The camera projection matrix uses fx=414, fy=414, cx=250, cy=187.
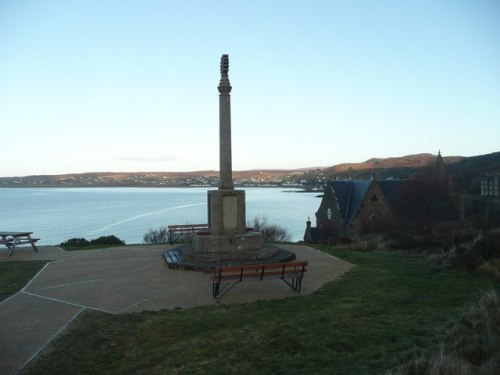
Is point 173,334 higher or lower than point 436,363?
lower

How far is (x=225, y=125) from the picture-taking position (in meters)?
14.4

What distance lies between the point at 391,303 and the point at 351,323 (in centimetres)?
204

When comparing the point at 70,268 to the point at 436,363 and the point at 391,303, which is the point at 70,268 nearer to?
the point at 391,303

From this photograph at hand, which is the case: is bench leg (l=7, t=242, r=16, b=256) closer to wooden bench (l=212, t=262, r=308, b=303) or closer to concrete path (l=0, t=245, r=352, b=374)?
concrete path (l=0, t=245, r=352, b=374)

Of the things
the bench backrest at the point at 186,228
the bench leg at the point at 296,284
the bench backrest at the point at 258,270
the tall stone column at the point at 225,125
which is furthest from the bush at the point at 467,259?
the bench backrest at the point at 186,228

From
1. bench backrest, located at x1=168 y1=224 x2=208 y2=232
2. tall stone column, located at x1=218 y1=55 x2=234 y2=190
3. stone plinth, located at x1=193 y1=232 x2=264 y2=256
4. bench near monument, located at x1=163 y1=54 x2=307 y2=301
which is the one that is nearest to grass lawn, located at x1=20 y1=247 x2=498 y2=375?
bench near monument, located at x1=163 y1=54 x2=307 y2=301

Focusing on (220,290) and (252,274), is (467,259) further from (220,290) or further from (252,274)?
(220,290)

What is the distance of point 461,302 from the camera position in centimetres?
885

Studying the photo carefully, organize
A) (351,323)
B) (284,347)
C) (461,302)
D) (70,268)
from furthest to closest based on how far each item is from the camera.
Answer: (70,268) < (461,302) < (351,323) < (284,347)

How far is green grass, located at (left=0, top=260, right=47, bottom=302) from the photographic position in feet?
34.7

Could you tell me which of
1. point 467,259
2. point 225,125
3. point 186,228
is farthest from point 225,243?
point 467,259

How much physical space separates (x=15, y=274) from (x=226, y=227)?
662 centimetres

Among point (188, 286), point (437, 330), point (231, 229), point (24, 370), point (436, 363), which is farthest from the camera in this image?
point (231, 229)

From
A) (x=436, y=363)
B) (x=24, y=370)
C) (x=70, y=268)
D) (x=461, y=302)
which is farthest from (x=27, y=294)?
(x=461, y=302)
